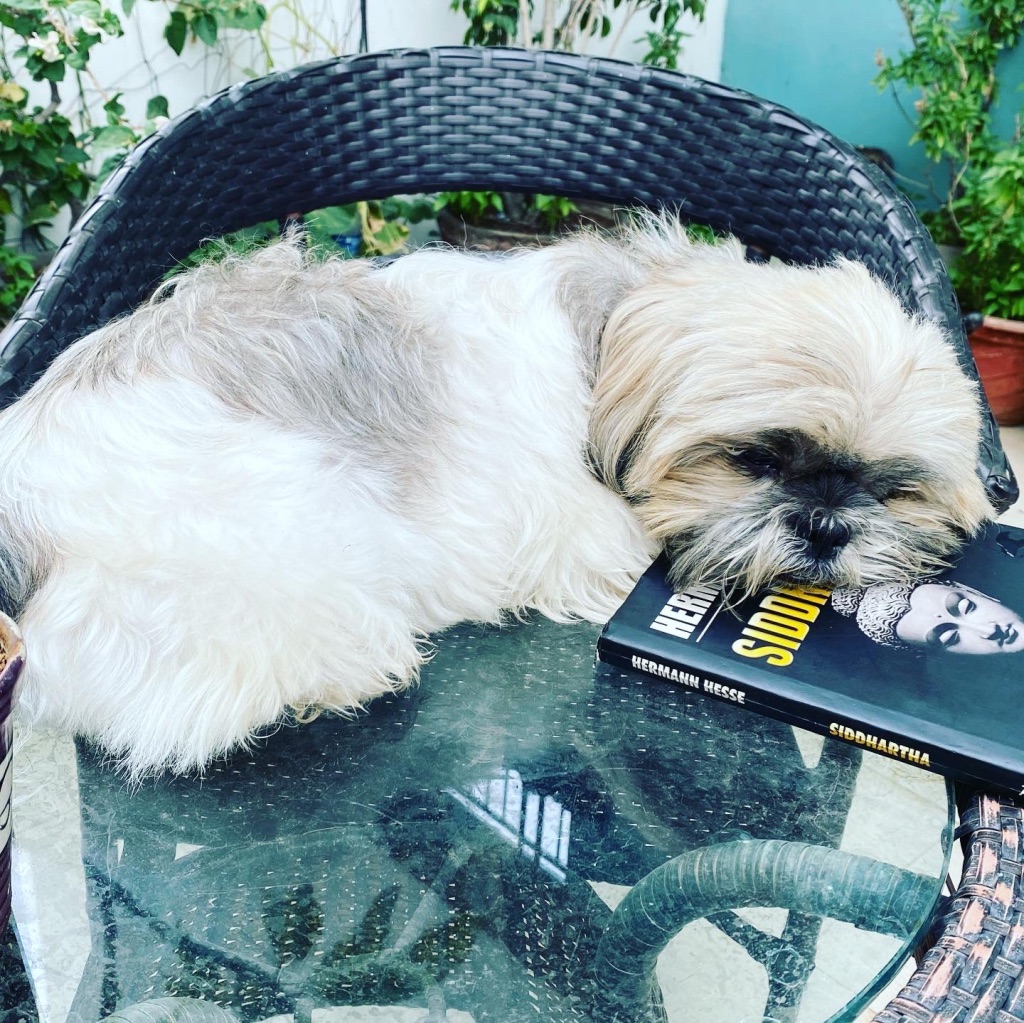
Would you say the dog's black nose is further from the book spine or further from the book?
the book spine

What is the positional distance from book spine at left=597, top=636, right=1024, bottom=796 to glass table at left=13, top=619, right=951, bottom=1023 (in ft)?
0.24

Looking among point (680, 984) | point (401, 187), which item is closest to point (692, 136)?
point (401, 187)

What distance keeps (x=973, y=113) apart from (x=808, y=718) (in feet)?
11.2

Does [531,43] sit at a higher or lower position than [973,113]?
higher

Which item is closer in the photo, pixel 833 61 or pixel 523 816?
pixel 523 816

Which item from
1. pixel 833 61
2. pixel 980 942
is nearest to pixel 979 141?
pixel 833 61

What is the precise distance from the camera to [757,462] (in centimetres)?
142

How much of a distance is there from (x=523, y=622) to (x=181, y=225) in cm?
99

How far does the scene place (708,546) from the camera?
138 centimetres

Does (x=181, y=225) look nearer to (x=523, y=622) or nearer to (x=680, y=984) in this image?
(x=523, y=622)

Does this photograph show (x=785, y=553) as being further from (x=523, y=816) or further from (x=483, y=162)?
(x=483, y=162)

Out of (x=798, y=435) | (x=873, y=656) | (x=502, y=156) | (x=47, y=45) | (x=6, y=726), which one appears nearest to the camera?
(x=6, y=726)

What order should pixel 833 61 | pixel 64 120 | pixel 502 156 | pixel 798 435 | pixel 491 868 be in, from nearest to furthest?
pixel 491 868 → pixel 798 435 → pixel 502 156 → pixel 64 120 → pixel 833 61

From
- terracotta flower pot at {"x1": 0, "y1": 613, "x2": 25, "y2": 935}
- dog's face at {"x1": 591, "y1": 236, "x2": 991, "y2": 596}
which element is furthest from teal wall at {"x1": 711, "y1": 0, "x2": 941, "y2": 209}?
terracotta flower pot at {"x1": 0, "y1": 613, "x2": 25, "y2": 935}
